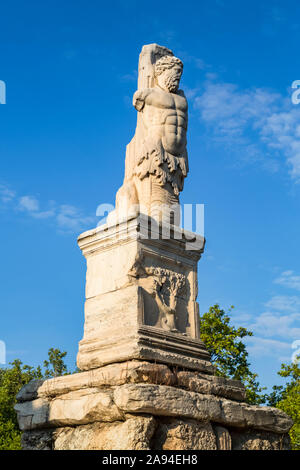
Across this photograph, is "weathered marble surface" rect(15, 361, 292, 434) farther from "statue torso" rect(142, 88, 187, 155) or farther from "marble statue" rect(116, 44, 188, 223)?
"statue torso" rect(142, 88, 187, 155)

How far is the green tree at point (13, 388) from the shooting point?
21.2m

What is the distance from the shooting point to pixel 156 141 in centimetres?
823

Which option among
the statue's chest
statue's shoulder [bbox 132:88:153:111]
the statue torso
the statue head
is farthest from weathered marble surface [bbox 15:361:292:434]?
the statue head

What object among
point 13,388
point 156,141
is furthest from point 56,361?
point 156,141

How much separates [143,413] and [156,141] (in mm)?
3793

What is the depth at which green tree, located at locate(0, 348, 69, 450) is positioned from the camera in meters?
21.2

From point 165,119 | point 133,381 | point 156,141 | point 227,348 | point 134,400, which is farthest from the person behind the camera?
point 227,348

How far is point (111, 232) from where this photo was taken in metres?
7.36

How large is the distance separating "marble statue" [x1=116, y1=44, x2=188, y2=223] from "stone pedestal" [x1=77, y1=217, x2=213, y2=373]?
0.63 meters

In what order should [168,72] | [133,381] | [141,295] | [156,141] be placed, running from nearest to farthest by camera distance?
[133,381]
[141,295]
[156,141]
[168,72]

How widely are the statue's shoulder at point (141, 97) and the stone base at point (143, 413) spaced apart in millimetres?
3790

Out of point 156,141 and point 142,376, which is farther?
point 156,141

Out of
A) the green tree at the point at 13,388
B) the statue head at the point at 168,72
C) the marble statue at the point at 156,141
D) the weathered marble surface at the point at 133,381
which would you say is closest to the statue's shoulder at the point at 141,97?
the marble statue at the point at 156,141

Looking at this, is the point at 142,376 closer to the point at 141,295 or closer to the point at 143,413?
the point at 143,413
